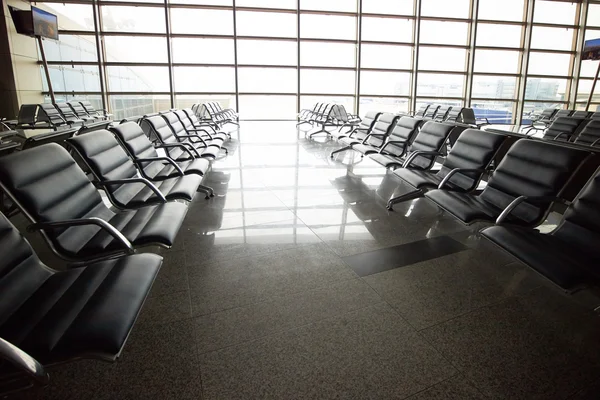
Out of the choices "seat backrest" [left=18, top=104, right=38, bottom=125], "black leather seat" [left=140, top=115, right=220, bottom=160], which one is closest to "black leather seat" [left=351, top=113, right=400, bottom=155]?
"black leather seat" [left=140, top=115, right=220, bottom=160]

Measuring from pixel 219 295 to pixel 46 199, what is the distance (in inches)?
34.7

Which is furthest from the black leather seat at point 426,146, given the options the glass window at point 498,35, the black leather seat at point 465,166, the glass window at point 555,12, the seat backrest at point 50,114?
the glass window at point 555,12

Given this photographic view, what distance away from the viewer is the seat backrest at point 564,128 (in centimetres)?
532

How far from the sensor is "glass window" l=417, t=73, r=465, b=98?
35.6 feet

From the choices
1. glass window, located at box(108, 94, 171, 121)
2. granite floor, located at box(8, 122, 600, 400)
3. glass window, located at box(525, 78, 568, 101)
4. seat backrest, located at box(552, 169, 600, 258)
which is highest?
glass window, located at box(525, 78, 568, 101)

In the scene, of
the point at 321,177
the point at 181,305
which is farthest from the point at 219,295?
the point at 321,177

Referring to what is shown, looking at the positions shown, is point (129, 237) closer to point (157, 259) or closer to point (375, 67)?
point (157, 259)

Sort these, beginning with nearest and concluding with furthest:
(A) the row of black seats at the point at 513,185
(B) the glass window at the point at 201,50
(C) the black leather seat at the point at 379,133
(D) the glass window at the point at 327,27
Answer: (A) the row of black seats at the point at 513,185, (C) the black leather seat at the point at 379,133, (B) the glass window at the point at 201,50, (D) the glass window at the point at 327,27

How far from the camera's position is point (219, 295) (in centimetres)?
185

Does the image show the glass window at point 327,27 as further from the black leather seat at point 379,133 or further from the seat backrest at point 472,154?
the seat backrest at point 472,154

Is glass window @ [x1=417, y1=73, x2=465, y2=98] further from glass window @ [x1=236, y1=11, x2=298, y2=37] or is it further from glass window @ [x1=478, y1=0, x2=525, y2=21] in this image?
glass window @ [x1=236, y1=11, x2=298, y2=37]

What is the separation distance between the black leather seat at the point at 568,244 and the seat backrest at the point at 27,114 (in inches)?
256

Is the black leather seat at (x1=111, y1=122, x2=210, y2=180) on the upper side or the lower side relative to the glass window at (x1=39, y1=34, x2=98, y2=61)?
lower

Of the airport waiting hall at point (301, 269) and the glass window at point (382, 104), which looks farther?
the glass window at point (382, 104)
